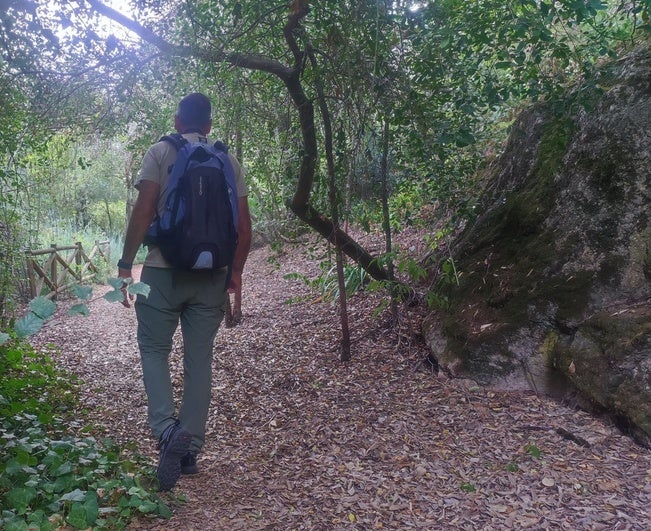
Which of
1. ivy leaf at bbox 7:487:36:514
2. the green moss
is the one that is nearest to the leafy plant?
ivy leaf at bbox 7:487:36:514

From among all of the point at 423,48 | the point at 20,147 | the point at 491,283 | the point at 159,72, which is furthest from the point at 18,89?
the point at 491,283

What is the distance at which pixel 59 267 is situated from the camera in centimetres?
1200

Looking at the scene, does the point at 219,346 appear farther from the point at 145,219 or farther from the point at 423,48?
the point at 423,48

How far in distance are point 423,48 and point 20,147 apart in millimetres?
3150

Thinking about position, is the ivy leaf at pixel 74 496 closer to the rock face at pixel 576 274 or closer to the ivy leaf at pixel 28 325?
the ivy leaf at pixel 28 325

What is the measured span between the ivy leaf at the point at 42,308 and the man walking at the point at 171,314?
1023 mm

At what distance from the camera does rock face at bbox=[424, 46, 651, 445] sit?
319cm

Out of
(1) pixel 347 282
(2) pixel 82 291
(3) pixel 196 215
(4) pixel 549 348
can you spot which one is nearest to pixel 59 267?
(1) pixel 347 282

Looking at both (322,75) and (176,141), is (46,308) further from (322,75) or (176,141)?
(322,75)

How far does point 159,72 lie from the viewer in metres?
4.12

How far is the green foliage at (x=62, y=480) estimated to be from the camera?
2197mm

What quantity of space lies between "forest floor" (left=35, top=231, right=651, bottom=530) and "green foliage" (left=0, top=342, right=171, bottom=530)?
134mm

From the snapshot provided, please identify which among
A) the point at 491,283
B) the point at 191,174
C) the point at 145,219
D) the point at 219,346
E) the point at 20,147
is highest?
the point at 20,147

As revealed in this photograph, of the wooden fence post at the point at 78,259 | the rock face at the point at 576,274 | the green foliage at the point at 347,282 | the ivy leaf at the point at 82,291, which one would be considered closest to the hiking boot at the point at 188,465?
the ivy leaf at the point at 82,291
